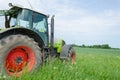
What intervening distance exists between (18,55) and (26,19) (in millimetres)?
1832

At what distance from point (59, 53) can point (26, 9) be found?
255 centimetres

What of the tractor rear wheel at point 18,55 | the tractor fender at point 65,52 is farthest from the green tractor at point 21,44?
the tractor fender at point 65,52

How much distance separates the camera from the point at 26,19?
887cm

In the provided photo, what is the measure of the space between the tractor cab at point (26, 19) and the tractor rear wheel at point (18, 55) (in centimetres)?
87

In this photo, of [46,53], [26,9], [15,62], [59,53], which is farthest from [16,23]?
[59,53]

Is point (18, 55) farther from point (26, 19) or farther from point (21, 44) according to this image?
point (26, 19)

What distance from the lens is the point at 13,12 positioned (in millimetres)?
9242

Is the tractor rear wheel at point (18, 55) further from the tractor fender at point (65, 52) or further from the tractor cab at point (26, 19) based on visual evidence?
the tractor fender at point (65, 52)

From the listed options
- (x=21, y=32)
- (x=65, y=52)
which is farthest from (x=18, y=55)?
(x=65, y=52)

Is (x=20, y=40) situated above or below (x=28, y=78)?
above

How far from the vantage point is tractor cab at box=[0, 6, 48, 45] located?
871cm

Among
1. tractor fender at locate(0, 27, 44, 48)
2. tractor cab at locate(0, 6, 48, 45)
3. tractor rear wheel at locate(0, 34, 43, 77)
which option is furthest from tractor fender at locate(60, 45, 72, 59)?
tractor rear wheel at locate(0, 34, 43, 77)

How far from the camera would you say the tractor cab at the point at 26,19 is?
8707 mm

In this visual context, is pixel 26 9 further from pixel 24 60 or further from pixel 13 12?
pixel 24 60
